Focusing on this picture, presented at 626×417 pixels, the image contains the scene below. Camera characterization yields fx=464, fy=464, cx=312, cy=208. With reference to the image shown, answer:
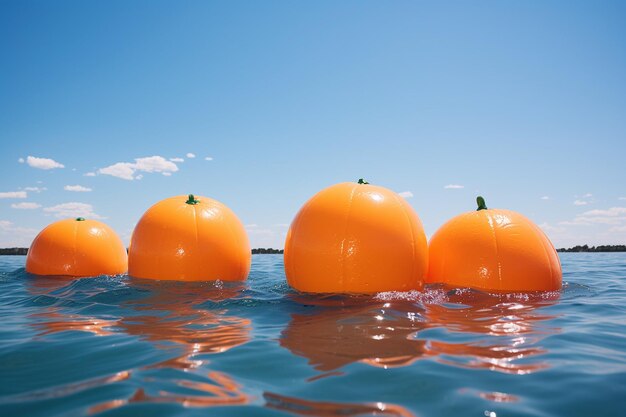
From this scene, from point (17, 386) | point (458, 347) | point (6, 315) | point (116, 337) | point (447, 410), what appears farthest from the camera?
point (6, 315)

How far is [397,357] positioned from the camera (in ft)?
12.0

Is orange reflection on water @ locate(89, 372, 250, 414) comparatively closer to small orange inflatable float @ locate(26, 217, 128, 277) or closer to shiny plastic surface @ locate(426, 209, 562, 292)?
shiny plastic surface @ locate(426, 209, 562, 292)

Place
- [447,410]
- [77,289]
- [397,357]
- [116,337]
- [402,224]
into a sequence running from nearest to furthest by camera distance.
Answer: [447,410]
[397,357]
[116,337]
[402,224]
[77,289]

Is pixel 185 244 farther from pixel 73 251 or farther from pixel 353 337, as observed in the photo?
pixel 353 337

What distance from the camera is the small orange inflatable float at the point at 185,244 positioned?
7676 millimetres

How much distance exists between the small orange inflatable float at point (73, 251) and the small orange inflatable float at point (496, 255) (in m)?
6.89

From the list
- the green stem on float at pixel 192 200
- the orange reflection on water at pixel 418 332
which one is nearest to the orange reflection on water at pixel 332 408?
the orange reflection on water at pixel 418 332

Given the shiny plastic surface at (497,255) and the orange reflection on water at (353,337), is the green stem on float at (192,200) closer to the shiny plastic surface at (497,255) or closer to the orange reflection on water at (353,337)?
the orange reflection on water at (353,337)

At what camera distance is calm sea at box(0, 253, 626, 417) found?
9.10 feet

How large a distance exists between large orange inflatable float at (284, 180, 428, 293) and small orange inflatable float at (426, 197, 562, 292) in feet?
1.67

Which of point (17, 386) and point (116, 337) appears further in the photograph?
point (116, 337)

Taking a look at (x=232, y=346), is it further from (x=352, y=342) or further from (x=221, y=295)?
(x=221, y=295)

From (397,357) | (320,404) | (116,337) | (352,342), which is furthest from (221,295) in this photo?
(320,404)

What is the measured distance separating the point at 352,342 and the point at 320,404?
1.42 meters
